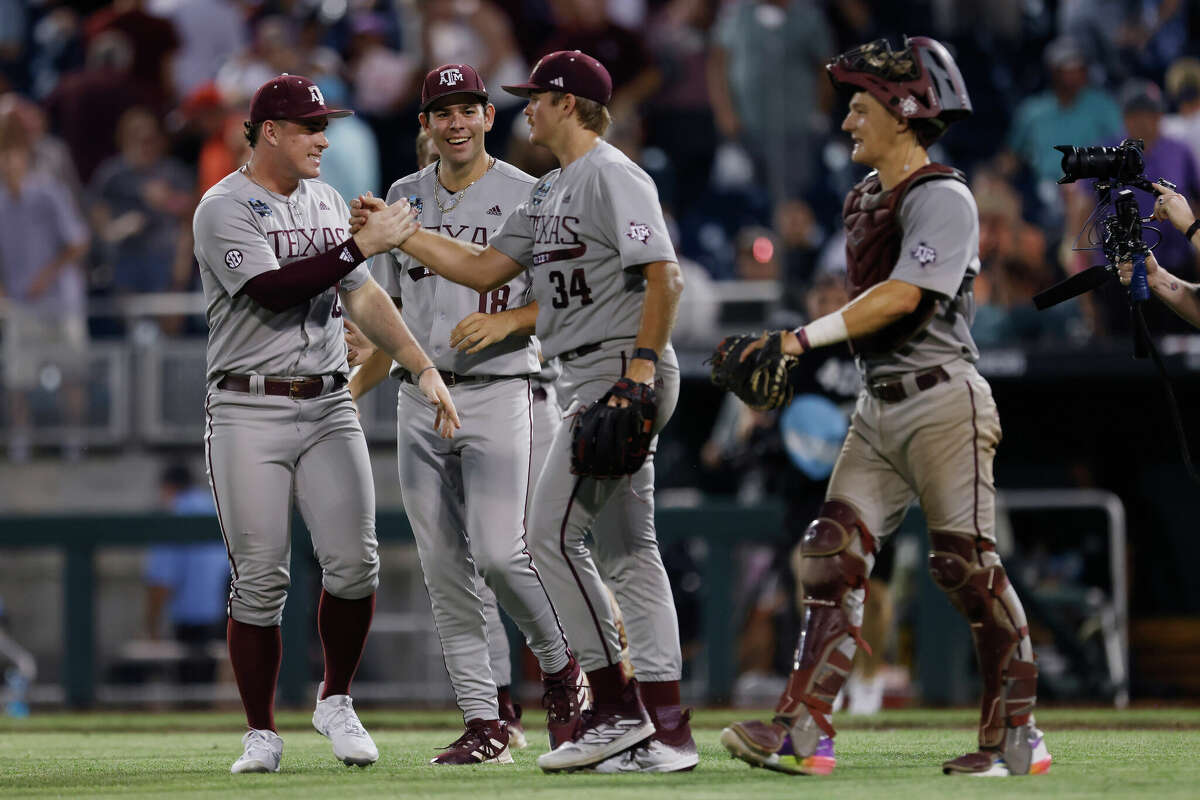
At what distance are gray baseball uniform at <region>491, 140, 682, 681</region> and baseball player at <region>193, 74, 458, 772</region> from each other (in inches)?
22.3

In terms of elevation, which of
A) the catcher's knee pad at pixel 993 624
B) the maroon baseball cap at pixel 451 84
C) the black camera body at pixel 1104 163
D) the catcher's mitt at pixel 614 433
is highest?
the maroon baseball cap at pixel 451 84

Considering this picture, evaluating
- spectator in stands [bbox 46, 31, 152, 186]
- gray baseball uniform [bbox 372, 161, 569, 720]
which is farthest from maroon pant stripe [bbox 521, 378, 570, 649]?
spectator in stands [bbox 46, 31, 152, 186]

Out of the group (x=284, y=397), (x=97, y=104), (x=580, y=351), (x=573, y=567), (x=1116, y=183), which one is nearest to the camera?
(x=573, y=567)

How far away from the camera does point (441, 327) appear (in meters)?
6.00

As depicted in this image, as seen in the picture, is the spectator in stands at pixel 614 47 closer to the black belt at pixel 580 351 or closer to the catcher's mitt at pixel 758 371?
the black belt at pixel 580 351

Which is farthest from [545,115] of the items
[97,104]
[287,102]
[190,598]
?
[97,104]

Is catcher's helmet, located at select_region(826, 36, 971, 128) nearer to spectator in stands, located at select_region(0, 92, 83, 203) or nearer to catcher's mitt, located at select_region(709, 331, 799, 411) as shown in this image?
catcher's mitt, located at select_region(709, 331, 799, 411)

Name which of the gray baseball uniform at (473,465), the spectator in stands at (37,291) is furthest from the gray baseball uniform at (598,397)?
the spectator in stands at (37,291)

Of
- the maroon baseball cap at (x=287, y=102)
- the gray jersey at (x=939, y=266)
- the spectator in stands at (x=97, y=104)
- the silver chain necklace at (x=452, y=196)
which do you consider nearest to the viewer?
the gray jersey at (x=939, y=266)

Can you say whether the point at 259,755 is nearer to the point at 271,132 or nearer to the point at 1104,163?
the point at 271,132

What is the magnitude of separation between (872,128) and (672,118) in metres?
7.44

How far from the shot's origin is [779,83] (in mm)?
11617

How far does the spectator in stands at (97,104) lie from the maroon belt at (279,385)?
7957mm

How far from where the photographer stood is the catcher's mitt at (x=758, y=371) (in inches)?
187
